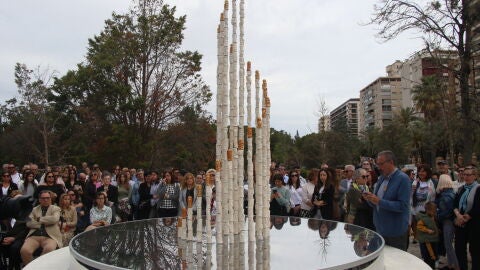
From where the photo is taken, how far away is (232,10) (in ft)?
15.4

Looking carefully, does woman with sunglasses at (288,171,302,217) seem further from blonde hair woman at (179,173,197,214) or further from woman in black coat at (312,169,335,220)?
blonde hair woman at (179,173,197,214)

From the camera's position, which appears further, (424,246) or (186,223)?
(424,246)

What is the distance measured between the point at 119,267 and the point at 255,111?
7.24 ft

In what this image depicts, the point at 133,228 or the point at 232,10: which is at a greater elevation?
the point at 232,10

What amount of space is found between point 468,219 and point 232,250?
4.02m

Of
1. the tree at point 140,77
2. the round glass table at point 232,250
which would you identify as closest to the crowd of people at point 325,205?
the round glass table at point 232,250

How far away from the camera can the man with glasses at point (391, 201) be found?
16.7 feet

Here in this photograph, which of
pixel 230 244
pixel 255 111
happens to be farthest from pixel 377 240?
pixel 255 111

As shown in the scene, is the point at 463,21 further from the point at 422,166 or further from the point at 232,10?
the point at 232,10

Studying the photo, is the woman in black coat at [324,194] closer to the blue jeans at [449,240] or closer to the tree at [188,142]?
the blue jeans at [449,240]

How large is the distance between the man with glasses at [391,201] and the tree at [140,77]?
649 inches

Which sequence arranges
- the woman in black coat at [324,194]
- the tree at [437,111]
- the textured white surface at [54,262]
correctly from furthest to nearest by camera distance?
1. the tree at [437,111]
2. the woman in black coat at [324,194]
3. the textured white surface at [54,262]

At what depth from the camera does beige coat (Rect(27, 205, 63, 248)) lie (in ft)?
21.9

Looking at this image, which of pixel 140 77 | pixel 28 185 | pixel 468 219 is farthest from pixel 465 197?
pixel 140 77
